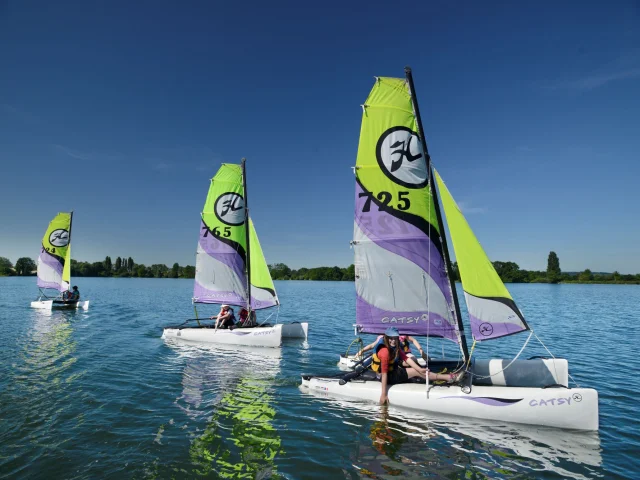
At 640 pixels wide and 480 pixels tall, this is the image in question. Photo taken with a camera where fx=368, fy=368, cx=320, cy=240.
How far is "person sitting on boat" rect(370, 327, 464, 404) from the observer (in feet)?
35.4

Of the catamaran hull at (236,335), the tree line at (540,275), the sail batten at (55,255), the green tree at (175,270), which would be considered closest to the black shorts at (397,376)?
the catamaran hull at (236,335)

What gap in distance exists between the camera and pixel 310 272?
176 meters

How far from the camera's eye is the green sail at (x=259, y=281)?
2175 centimetres

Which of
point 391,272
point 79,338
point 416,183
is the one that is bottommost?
point 79,338

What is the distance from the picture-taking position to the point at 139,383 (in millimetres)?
12828

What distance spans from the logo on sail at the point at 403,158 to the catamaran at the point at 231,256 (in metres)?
12.1

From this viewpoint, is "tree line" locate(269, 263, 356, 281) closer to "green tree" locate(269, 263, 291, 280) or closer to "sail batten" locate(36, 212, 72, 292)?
"green tree" locate(269, 263, 291, 280)

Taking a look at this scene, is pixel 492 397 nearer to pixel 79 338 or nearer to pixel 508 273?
pixel 79 338

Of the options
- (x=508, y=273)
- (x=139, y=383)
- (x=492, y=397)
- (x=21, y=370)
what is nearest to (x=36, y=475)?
(x=139, y=383)

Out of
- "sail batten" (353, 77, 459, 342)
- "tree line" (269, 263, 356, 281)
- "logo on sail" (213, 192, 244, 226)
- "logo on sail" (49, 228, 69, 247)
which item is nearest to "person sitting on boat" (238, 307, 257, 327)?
"logo on sail" (213, 192, 244, 226)

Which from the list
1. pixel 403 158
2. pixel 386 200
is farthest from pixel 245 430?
pixel 403 158

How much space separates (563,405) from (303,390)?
291 inches

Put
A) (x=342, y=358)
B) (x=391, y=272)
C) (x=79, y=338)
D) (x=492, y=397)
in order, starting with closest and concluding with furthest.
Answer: (x=492, y=397) → (x=391, y=272) → (x=342, y=358) → (x=79, y=338)

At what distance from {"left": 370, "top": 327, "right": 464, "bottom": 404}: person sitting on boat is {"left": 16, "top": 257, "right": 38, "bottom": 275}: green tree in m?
178
